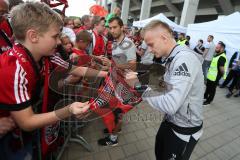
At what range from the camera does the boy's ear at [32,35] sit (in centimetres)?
114

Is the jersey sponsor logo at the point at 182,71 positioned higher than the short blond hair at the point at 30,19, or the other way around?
the short blond hair at the point at 30,19

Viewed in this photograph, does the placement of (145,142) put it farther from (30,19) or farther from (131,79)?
(30,19)

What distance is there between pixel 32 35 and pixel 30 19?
0.10 meters

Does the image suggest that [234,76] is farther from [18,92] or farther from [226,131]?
[18,92]

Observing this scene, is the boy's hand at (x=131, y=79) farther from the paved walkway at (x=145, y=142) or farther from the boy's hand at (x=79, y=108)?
the paved walkway at (x=145, y=142)

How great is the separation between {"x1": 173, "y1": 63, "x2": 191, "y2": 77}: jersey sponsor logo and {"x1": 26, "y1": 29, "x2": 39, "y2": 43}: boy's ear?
3.22ft

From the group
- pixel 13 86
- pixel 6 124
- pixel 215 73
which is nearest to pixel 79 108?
pixel 13 86

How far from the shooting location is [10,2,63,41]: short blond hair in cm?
113

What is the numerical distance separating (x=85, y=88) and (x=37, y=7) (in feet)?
2.00

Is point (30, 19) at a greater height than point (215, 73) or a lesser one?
greater

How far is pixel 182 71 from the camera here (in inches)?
52.1

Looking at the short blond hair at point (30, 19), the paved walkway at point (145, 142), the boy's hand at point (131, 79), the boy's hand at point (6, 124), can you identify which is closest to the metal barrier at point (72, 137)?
the paved walkway at point (145, 142)

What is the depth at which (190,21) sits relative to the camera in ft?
57.7

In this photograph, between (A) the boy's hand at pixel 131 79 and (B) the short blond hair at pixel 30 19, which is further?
(A) the boy's hand at pixel 131 79
